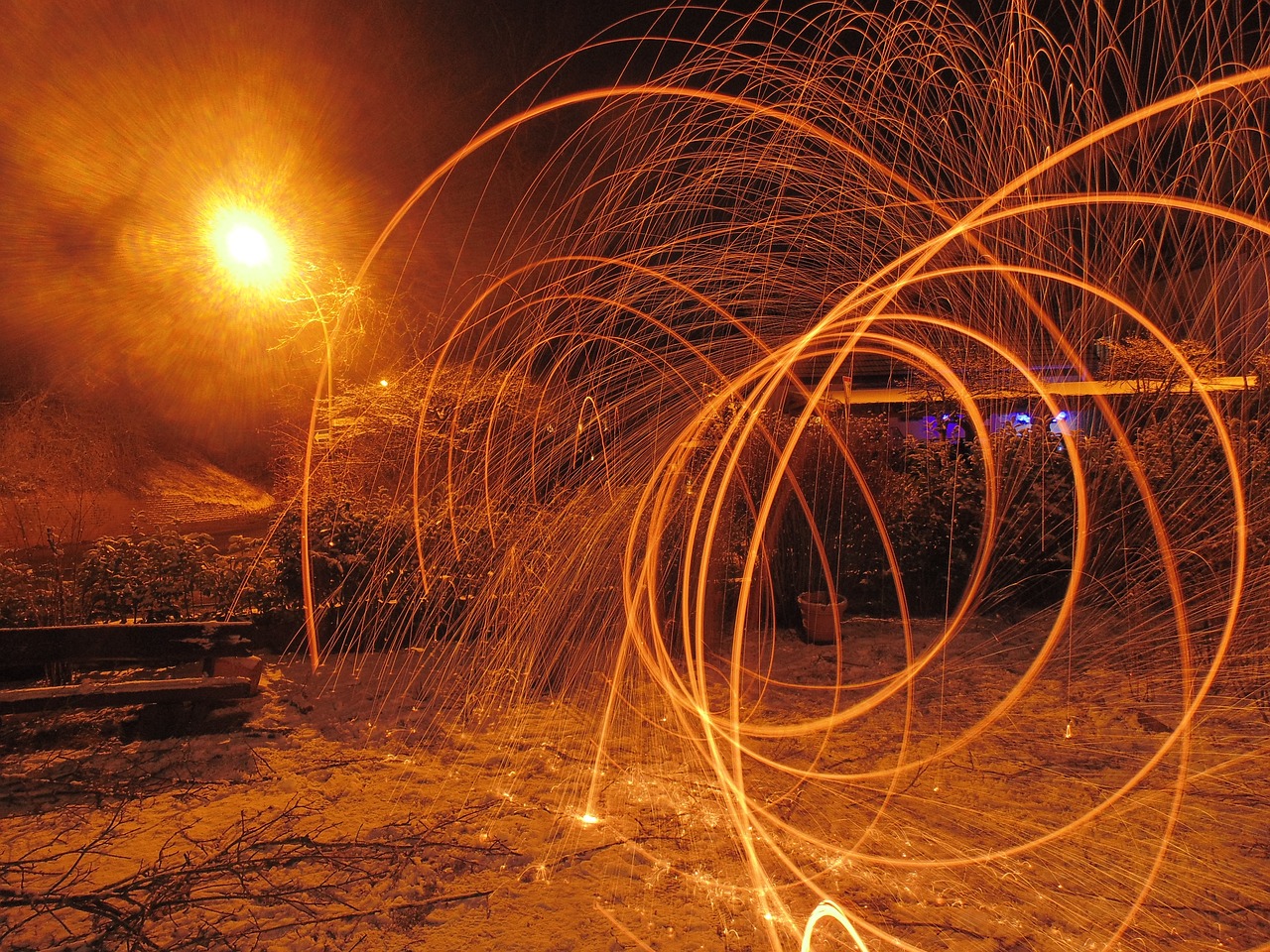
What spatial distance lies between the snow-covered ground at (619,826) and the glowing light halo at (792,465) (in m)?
0.05

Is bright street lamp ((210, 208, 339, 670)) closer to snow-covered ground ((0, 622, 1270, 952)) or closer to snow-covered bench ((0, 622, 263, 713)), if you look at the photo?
snow-covered bench ((0, 622, 263, 713))

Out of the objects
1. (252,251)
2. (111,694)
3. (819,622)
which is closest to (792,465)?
(819,622)

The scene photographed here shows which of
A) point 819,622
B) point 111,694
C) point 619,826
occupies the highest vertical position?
point 819,622

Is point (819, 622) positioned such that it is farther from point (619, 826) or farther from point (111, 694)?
point (111, 694)

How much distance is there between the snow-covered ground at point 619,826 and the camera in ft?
10.3

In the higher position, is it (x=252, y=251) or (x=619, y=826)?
(x=252, y=251)

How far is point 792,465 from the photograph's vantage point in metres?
8.88

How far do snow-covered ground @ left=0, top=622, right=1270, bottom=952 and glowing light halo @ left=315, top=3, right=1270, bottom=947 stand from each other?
0.18ft

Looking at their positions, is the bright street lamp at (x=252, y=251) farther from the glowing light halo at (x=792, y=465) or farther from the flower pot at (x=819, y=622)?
the flower pot at (x=819, y=622)

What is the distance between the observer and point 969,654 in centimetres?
690

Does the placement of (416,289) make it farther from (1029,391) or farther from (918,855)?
(918,855)

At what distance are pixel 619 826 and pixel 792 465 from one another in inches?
219

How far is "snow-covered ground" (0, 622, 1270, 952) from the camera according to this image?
3.13 m

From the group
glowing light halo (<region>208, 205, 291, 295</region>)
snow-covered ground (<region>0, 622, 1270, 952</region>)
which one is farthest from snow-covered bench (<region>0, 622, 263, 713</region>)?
glowing light halo (<region>208, 205, 291, 295</region>)
